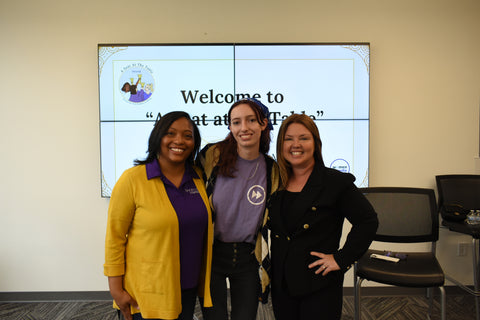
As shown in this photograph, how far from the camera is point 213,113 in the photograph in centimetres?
257

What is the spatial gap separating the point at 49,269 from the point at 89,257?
401 millimetres

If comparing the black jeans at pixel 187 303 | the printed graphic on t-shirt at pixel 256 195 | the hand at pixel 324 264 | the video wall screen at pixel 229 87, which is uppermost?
the video wall screen at pixel 229 87

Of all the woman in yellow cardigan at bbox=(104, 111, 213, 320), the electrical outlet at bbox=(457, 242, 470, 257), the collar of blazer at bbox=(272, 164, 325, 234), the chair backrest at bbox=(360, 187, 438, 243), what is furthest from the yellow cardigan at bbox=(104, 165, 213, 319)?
the electrical outlet at bbox=(457, 242, 470, 257)

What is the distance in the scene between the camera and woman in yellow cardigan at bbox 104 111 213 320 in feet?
3.84

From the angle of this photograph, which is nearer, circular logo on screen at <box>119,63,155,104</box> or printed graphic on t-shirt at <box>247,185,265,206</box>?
printed graphic on t-shirt at <box>247,185,265,206</box>

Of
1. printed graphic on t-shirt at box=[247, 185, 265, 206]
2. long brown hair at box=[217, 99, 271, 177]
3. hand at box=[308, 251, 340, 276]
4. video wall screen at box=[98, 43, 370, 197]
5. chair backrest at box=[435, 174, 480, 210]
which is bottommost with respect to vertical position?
hand at box=[308, 251, 340, 276]

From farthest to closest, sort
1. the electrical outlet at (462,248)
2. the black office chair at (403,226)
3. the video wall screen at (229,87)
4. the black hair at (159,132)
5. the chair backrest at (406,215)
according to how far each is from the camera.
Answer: the electrical outlet at (462,248) < the video wall screen at (229,87) < the chair backrest at (406,215) < the black office chair at (403,226) < the black hair at (159,132)

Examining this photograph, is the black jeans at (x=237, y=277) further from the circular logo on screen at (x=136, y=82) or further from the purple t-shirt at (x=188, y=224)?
the circular logo on screen at (x=136, y=82)

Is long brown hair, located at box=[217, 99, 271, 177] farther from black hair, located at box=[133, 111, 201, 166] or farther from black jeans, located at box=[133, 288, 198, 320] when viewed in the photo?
black jeans, located at box=[133, 288, 198, 320]

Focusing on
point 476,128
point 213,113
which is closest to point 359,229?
point 213,113

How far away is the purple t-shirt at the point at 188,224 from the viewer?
1214mm

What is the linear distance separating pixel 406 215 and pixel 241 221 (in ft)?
5.20

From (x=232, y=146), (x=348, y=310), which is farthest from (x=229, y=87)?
(x=348, y=310)

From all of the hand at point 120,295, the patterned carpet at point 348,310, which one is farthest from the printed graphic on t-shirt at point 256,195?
the patterned carpet at point 348,310
